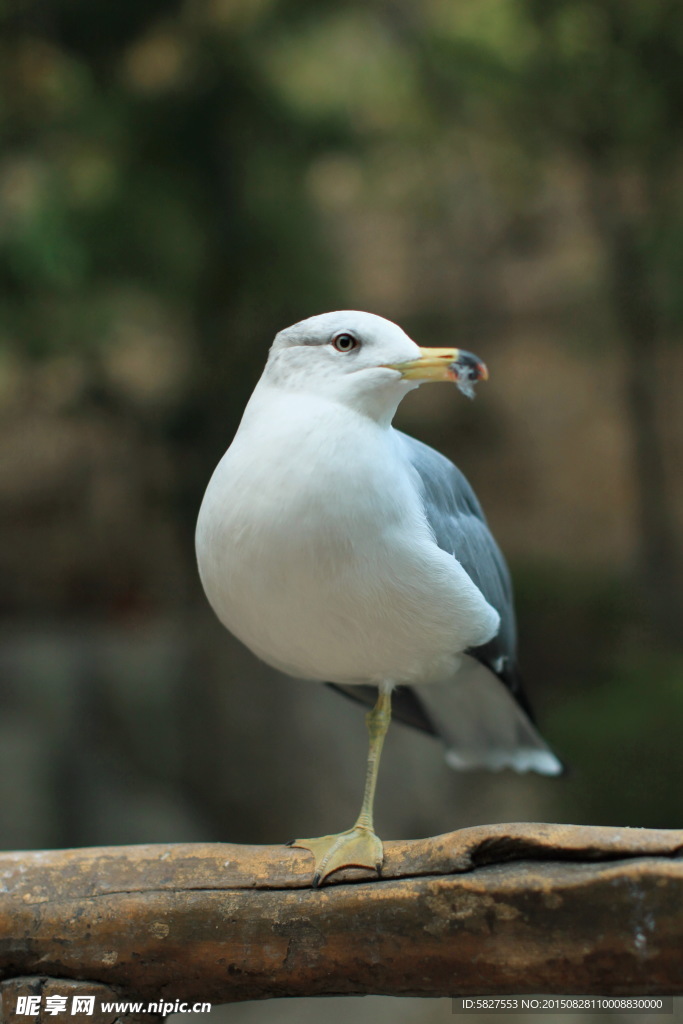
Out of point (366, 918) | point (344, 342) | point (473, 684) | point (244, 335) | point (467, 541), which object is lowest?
point (366, 918)

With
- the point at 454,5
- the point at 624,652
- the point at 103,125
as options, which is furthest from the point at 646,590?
the point at 103,125

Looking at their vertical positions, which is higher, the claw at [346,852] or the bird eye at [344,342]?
the bird eye at [344,342]

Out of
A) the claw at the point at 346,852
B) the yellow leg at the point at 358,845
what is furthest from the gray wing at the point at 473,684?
the claw at the point at 346,852

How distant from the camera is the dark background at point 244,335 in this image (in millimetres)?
3928

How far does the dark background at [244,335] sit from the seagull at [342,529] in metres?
2.19

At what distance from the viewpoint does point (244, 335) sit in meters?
4.20

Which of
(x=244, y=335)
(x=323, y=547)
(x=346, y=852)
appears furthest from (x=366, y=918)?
(x=244, y=335)

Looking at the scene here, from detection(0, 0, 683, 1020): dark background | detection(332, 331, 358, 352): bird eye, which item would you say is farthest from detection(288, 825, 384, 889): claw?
detection(0, 0, 683, 1020): dark background

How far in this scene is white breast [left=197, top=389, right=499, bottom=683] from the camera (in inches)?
62.2

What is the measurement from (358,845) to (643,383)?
3824mm

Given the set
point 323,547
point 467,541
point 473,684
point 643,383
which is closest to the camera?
point 323,547

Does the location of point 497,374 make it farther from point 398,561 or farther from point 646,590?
point 398,561

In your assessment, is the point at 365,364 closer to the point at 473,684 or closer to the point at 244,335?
the point at 473,684

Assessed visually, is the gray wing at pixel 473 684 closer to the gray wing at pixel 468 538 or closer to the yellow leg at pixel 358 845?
the gray wing at pixel 468 538
